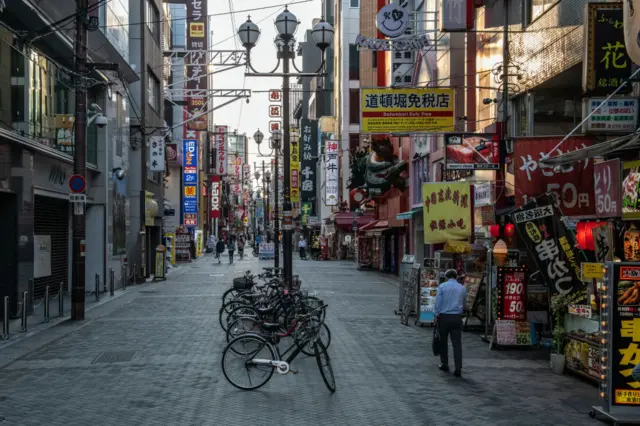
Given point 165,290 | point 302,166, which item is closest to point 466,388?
point 165,290

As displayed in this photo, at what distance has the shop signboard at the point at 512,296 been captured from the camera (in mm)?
15688

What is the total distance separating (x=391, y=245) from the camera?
46.1 m

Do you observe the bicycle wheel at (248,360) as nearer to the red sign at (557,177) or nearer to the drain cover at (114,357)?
the drain cover at (114,357)

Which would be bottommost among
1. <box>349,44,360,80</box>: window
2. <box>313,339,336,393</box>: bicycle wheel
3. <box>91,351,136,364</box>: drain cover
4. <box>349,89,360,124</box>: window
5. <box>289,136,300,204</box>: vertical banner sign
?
<box>91,351,136,364</box>: drain cover

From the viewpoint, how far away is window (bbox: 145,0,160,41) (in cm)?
3928

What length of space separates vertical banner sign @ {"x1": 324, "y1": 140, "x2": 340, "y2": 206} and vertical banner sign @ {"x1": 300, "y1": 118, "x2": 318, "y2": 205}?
1669cm

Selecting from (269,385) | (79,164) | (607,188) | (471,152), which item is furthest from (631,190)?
(79,164)

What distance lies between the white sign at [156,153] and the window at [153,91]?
Answer: 2.56 metres

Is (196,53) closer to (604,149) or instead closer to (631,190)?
(631,190)

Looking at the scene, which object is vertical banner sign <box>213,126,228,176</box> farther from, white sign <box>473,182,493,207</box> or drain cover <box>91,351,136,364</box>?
drain cover <box>91,351,136,364</box>

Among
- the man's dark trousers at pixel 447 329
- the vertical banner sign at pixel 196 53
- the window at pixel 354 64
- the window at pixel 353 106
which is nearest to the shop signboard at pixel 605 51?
the man's dark trousers at pixel 447 329

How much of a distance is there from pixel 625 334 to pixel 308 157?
74.8 m

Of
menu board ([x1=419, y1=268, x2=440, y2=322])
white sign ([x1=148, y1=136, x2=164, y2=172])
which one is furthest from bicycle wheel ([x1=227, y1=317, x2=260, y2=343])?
white sign ([x1=148, y1=136, x2=164, y2=172])

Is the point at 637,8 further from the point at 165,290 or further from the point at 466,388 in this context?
the point at 165,290
